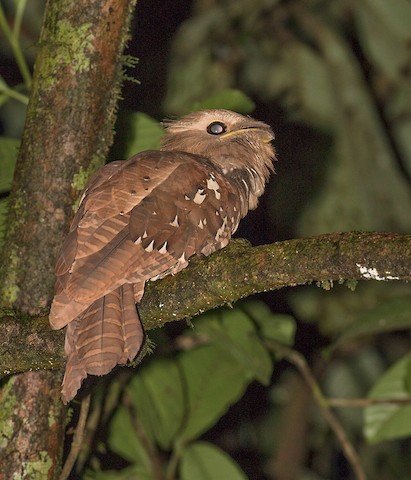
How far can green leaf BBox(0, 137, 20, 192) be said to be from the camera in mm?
2584

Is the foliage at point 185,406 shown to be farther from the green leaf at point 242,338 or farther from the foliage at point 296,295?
the green leaf at point 242,338

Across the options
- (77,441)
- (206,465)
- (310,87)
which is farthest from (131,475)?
(310,87)

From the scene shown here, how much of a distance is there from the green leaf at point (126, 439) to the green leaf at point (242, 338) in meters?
0.57

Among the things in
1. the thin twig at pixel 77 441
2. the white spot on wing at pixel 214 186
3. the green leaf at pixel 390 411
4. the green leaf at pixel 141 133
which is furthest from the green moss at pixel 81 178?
the green leaf at pixel 390 411

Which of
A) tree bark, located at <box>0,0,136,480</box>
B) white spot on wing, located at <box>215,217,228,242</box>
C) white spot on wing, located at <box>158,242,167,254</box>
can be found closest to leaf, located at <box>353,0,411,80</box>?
tree bark, located at <box>0,0,136,480</box>

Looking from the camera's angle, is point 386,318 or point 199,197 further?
point 386,318

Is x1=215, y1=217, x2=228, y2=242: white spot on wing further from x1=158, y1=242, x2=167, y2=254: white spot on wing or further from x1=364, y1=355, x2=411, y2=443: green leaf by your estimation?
x1=364, y1=355, x2=411, y2=443: green leaf

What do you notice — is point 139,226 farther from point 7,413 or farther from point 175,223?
point 7,413

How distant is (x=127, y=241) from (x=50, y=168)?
1.15 ft

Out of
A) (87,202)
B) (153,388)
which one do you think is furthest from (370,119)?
(87,202)

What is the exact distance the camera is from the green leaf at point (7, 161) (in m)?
2.58

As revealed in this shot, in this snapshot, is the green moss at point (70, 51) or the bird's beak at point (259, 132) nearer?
the green moss at point (70, 51)

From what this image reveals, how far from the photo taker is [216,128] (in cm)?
280

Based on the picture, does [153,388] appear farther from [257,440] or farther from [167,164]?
[257,440]
